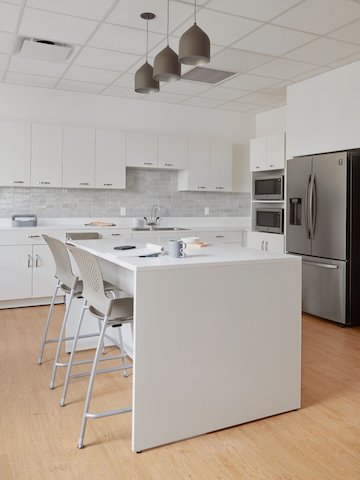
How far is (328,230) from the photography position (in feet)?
15.3

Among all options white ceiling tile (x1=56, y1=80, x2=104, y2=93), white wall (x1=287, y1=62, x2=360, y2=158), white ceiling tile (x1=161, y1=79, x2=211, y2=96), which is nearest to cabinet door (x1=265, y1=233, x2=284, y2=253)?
white wall (x1=287, y1=62, x2=360, y2=158)

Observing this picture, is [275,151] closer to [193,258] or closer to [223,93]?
[223,93]

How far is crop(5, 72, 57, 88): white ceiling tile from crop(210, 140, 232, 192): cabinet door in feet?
7.73

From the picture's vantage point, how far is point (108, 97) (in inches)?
238

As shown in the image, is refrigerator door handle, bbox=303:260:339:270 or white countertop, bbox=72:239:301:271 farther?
refrigerator door handle, bbox=303:260:339:270

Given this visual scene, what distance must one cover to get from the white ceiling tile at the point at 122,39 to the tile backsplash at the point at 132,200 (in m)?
2.16

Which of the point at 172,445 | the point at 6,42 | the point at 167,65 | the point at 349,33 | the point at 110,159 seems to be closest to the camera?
the point at 172,445

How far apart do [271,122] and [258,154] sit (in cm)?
76

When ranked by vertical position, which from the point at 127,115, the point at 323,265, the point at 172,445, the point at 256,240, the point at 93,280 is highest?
the point at 127,115

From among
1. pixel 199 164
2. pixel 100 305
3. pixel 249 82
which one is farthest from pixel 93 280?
pixel 199 164

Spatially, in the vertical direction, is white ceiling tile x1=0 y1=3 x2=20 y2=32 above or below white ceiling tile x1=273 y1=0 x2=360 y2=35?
above

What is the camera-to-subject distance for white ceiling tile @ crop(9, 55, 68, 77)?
470 centimetres

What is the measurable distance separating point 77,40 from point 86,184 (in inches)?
77.7

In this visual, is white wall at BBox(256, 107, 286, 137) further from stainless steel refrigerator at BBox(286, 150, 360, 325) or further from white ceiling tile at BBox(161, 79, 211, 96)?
stainless steel refrigerator at BBox(286, 150, 360, 325)
